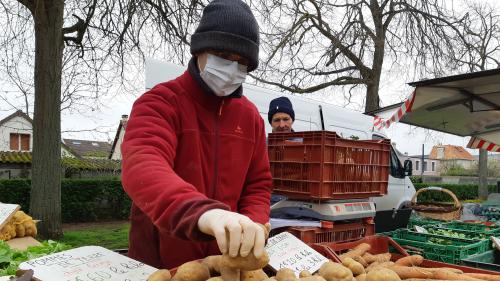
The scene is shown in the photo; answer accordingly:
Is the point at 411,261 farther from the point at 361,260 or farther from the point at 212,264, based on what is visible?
the point at 212,264

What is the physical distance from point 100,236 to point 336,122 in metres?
6.52

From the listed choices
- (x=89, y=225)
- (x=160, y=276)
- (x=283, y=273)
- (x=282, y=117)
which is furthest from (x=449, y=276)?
(x=89, y=225)

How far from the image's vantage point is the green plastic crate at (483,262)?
9.76 ft

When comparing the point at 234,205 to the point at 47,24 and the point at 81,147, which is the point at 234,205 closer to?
the point at 47,24

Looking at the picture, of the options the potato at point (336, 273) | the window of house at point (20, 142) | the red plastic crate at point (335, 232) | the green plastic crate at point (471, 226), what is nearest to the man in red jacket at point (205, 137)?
the potato at point (336, 273)

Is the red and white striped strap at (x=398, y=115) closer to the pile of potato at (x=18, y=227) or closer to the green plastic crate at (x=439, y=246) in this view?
the green plastic crate at (x=439, y=246)

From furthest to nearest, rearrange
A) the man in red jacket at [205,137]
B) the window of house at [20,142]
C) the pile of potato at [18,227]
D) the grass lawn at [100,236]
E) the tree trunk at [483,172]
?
the window of house at [20,142]
the tree trunk at [483,172]
the grass lawn at [100,236]
the pile of potato at [18,227]
the man in red jacket at [205,137]

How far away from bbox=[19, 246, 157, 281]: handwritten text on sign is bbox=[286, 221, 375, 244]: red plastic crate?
181 cm

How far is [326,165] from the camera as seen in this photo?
350cm

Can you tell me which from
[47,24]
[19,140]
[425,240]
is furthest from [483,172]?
[19,140]

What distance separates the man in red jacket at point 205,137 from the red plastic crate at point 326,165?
1.59m

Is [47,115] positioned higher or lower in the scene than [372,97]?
Answer: lower

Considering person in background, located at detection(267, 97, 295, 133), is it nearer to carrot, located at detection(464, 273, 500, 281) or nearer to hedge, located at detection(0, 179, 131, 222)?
carrot, located at detection(464, 273, 500, 281)

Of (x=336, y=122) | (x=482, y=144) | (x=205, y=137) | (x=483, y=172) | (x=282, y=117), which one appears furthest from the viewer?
(x=483, y=172)
